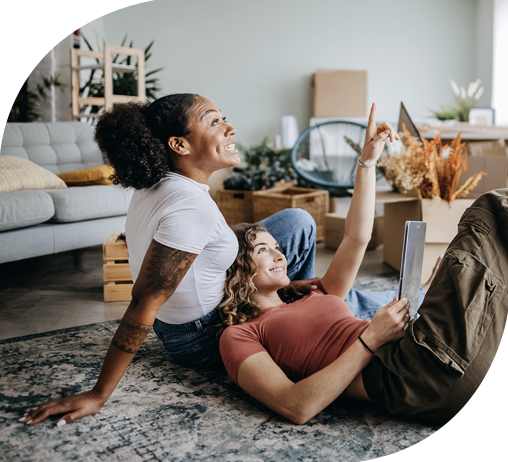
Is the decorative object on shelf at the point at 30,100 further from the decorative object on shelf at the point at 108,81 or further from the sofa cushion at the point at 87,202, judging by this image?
the sofa cushion at the point at 87,202

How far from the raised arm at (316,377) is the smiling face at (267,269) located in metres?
0.29

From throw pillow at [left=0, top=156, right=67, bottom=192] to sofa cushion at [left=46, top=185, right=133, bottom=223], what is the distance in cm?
15

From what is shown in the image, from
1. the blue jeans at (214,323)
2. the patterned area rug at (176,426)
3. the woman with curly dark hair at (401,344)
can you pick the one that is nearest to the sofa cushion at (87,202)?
the blue jeans at (214,323)

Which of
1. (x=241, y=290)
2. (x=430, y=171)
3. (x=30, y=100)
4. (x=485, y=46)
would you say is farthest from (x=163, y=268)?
(x=485, y=46)

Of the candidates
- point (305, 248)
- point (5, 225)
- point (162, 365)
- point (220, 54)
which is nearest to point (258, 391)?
point (162, 365)

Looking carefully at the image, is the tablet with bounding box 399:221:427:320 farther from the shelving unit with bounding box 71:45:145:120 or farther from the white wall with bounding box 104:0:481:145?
the white wall with bounding box 104:0:481:145

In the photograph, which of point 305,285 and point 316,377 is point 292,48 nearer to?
point 305,285

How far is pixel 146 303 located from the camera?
1203 mm

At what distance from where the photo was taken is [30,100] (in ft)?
16.5

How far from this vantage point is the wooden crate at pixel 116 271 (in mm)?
2367

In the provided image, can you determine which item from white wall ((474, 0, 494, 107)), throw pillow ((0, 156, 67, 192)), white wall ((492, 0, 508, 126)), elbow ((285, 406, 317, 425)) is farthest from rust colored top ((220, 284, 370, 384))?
white wall ((474, 0, 494, 107))

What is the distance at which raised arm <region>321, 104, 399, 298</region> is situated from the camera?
155 cm

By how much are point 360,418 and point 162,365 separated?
69 centimetres

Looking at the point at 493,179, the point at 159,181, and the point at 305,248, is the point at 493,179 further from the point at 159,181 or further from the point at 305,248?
the point at 159,181
